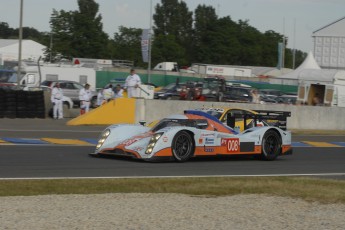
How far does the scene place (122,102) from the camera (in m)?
27.4

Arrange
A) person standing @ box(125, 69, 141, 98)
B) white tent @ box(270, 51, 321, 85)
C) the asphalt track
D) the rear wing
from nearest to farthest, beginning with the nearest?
the asphalt track → the rear wing → person standing @ box(125, 69, 141, 98) → white tent @ box(270, 51, 321, 85)

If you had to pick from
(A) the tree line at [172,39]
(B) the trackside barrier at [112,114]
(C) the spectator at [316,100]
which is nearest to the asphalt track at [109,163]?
(B) the trackside barrier at [112,114]

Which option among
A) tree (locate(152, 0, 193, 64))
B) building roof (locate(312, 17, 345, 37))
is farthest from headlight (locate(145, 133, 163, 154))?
tree (locate(152, 0, 193, 64))

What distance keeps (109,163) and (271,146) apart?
4.29 meters

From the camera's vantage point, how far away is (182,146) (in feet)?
52.7

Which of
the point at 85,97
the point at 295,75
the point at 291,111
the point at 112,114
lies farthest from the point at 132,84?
the point at 295,75

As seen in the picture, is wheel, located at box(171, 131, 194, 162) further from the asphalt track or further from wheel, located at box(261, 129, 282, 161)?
wheel, located at box(261, 129, 282, 161)

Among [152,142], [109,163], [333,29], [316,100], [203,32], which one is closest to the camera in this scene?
[109,163]

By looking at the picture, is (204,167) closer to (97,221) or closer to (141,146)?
(141,146)

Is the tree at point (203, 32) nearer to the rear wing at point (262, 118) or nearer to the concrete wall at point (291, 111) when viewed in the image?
the concrete wall at point (291, 111)

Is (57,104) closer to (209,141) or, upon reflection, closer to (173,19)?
(209,141)

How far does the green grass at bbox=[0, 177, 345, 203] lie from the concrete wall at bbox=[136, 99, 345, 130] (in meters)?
14.7

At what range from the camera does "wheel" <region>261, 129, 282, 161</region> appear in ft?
57.5

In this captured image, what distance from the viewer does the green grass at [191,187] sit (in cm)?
1084
